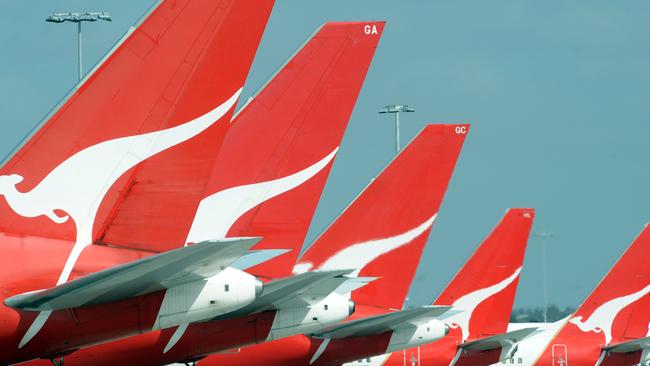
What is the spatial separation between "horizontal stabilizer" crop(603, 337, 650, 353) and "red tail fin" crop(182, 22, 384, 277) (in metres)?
20.5

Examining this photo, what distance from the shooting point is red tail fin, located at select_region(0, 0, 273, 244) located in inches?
668

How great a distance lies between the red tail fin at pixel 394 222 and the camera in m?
31.7

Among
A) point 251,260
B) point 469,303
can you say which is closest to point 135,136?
point 251,260

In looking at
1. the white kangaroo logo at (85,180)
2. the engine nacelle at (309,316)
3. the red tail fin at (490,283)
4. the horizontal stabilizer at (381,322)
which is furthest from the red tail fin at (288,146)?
the red tail fin at (490,283)

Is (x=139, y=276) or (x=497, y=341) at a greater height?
(x=497, y=341)

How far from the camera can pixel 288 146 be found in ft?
86.8

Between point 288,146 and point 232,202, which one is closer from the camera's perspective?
point 232,202

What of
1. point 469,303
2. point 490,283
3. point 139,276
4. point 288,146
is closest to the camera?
point 139,276

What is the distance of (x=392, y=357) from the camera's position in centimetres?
3772

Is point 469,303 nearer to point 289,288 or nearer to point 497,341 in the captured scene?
point 497,341

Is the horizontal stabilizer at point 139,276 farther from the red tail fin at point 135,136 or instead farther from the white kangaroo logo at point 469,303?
the white kangaroo logo at point 469,303

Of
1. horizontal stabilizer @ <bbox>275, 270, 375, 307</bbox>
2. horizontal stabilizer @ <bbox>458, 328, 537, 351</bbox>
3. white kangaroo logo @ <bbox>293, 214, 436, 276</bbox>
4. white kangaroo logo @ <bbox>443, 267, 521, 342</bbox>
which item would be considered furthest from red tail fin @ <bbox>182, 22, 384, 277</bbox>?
white kangaroo logo @ <bbox>443, 267, 521, 342</bbox>

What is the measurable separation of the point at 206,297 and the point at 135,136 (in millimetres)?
2422

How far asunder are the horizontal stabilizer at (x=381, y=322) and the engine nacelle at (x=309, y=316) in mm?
2268
